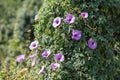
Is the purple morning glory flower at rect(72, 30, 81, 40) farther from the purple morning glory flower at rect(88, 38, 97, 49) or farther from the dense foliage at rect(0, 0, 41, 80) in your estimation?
the dense foliage at rect(0, 0, 41, 80)

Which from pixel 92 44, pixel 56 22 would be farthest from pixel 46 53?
pixel 92 44

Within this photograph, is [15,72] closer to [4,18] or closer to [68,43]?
[68,43]

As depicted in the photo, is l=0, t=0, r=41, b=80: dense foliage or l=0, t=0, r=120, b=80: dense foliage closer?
l=0, t=0, r=120, b=80: dense foliage

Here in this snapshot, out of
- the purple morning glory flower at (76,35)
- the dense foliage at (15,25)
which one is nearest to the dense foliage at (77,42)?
the purple morning glory flower at (76,35)

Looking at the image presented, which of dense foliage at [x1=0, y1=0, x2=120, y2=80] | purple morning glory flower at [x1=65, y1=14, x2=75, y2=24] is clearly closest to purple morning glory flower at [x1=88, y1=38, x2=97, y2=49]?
dense foliage at [x1=0, y1=0, x2=120, y2=80]

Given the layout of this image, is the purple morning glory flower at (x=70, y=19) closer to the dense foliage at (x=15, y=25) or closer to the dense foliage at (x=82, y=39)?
the dense foliage at (x=82, y=39)

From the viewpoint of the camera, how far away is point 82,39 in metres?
3.73

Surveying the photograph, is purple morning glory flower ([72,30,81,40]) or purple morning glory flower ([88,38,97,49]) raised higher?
purple morning glory flower ([72,30,81,40])

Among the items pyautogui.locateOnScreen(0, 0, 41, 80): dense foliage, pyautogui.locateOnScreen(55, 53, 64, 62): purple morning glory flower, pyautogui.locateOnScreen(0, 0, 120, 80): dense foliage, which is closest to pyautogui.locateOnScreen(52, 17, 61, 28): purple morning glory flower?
pyautogui.locateOnScreen(0, 0, 120, 80): dense foliage

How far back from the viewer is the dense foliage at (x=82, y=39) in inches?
145

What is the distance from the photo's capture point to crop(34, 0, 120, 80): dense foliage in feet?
12.1

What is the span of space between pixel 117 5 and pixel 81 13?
1.53ft

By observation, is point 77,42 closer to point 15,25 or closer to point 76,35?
point 76,35

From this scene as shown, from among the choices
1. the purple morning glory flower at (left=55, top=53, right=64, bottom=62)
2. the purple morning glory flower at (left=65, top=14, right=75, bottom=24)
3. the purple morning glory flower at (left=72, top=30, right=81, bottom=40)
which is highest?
the purple morning glory flower at (left=65, top=14, right=75, bottom=24)
